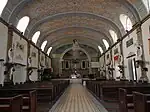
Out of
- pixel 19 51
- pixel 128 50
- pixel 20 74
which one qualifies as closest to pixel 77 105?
pixel 19 51

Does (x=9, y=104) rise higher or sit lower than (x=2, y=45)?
lower

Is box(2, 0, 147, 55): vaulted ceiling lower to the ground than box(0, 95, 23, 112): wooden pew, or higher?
higher

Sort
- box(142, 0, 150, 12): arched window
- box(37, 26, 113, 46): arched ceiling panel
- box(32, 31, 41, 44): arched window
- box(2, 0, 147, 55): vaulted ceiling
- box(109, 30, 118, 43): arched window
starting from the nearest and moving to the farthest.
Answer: box(142, 0, 150, 12): arched window
box(2, 0, 147, 55): vaulted ceiling
box(32, 31, 41, 44): arched window
box(109, 30, 118, 43): arched window
box(37, 26, 113, 46): arched ceiling panel

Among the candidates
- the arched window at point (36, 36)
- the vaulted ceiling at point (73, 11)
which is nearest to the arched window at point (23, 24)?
the vaulted ceiling at point (73, 11)

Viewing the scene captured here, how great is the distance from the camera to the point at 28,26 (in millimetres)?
12984

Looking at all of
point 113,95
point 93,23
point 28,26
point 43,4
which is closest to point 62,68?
point 93,23

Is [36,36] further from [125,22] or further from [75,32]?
[125,22]

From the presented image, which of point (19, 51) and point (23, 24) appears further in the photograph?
point (23, 24)

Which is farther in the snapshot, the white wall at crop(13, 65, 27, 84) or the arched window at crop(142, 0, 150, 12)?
the white wall at crop(13, 65, 27, 84)

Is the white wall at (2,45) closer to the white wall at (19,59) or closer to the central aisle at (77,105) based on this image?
the white wall at (19,59)

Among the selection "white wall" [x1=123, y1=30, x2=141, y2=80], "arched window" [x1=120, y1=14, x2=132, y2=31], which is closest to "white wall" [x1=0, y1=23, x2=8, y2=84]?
"white wall" [x1=123, y1=30, x2=141, y2=80]

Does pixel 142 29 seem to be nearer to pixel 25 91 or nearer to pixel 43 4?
pixel 43 4

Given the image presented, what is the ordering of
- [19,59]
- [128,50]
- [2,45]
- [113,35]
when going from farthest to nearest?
[113,35] < [128,50] < [19,59] < [2,45]

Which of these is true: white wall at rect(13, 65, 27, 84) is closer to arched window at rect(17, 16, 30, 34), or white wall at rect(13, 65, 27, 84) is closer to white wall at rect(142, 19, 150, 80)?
arched window at rect(17, 16, 30, 34)
